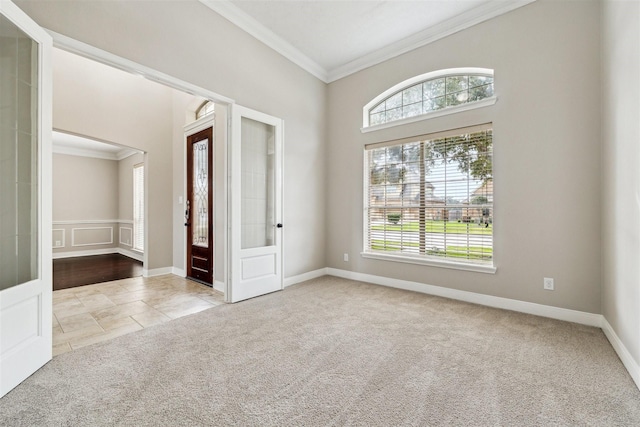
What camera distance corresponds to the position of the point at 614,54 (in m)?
2.21

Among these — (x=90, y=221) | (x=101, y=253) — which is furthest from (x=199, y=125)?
(x=101, y=253)

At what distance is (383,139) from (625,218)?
8.59 ft

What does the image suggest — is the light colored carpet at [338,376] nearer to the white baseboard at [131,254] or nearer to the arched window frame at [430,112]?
the arched window frame at [430,112]

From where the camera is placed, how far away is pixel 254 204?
362 cm

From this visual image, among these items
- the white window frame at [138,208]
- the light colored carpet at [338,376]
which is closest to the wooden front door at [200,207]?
the light colored carpet at [338,376]

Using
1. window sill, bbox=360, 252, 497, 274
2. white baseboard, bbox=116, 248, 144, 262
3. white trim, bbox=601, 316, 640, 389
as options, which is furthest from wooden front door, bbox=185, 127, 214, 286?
white trim, bbox=601, 316, 640, 389

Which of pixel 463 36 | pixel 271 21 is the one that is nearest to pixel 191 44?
pixel 271 21

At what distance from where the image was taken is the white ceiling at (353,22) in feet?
10.1

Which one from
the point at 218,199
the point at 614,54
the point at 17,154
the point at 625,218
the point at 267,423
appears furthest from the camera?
the point at 218,199

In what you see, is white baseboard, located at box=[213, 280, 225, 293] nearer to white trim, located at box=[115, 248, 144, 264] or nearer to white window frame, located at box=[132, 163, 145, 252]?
white trim, located at box=[115, 248, 144, 264]

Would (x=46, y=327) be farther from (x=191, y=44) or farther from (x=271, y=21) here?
(x=271, y=21)

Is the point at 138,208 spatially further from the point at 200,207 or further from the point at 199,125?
the point at 199,125

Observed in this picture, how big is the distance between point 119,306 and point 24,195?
178 cm

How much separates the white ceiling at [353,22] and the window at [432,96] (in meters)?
0.47
